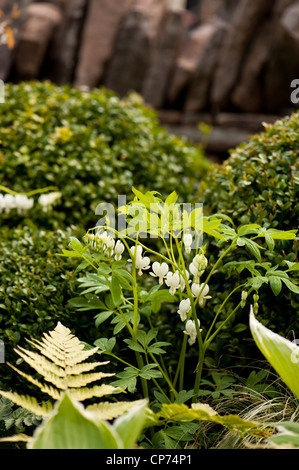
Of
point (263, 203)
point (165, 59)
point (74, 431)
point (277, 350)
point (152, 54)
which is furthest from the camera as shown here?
point (165, 59)

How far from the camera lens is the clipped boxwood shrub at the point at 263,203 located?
1.75 m

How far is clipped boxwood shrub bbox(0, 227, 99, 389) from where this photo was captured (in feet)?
5.72

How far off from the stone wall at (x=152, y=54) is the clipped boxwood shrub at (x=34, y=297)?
464 centimetres

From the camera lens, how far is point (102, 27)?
20.4 ft

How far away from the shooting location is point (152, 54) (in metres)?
6.26

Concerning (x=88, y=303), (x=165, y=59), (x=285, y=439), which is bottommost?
(x=88, y=303)

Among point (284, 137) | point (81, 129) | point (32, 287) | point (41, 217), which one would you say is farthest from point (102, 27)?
point (32, 287)

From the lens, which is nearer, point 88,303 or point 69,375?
point 69,375

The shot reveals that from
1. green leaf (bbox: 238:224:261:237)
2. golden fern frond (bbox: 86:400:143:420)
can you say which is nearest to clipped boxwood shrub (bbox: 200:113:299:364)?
green leaf (bbox: 238:224:261:237)

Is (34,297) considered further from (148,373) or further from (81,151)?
(81,151)

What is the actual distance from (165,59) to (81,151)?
400 cm

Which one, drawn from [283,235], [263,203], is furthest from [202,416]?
[263,203]

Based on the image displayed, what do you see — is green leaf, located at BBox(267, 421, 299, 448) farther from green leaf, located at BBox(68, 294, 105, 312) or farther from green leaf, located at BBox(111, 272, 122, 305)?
green leaf, located at BBox(68, 294, 105, 312)

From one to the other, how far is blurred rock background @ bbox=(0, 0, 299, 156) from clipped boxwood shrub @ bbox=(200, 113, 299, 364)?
3.57m
